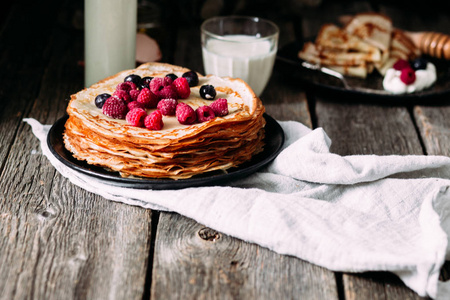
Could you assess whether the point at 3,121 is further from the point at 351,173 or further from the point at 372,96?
the point at 372,96

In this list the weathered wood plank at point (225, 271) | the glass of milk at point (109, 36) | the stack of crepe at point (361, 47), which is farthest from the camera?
the stack of crepe at point (361, 47)

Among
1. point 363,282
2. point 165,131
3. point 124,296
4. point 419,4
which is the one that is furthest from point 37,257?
point 419,4

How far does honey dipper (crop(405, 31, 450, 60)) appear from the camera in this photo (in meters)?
2.53

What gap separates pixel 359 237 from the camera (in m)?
1.36

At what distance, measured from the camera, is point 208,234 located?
4.76 feet

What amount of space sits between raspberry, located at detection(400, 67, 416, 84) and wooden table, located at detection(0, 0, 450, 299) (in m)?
0.10

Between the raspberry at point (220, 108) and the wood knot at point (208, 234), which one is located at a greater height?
the raspberry at point (220, 108)

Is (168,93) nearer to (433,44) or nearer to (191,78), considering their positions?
(191,78)

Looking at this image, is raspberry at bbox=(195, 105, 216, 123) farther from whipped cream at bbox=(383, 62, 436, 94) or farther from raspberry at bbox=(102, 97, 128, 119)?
whipped cream at bbox=(383, 62, 436, 94)

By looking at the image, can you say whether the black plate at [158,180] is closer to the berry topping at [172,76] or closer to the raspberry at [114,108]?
the raspberry at [114,108]

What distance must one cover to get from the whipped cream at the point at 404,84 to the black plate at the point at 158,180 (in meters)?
0.73

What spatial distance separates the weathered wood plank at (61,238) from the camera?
1268 millimetres

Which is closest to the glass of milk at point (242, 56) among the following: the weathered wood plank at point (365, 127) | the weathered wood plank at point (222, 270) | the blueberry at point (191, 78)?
the weathered wood plank at point (365, 127)

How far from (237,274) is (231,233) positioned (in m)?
0.13
